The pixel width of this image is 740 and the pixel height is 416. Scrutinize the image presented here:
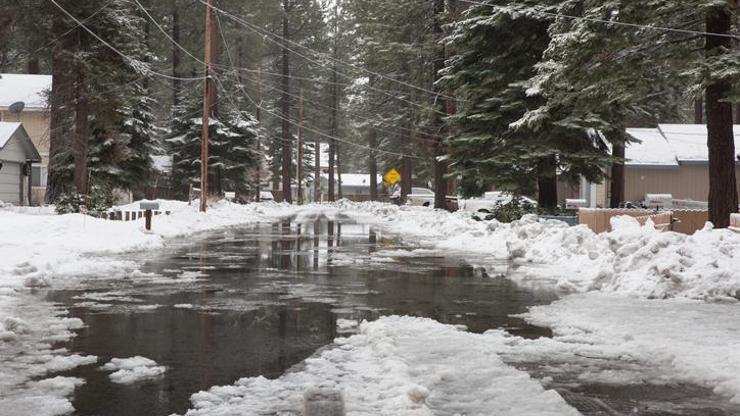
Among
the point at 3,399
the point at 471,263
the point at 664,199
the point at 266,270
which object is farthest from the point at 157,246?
the point at 664,199

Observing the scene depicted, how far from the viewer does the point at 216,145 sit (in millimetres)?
49812

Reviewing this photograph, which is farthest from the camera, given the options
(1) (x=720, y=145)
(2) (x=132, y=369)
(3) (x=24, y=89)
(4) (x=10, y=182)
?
(3) (x=24, y=89)

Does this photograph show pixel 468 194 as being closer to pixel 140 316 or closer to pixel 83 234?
pixel 83 234

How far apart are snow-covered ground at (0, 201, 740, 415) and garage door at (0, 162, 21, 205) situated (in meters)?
26.1

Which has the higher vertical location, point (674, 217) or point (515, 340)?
point (674, 217)

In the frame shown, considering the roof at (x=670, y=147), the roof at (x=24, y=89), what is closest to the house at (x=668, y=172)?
the roof at (x=670, y=147)

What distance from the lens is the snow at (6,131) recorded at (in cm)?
3650

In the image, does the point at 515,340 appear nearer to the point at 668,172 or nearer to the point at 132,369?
the point at 132,369

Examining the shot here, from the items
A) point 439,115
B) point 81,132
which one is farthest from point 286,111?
point 81,132

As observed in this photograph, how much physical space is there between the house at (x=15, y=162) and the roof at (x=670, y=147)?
32.6 metres

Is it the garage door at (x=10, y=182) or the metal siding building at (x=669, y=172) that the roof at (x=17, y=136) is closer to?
the garage door at (x=10, y=182)

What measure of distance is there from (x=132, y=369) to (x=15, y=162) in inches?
1465

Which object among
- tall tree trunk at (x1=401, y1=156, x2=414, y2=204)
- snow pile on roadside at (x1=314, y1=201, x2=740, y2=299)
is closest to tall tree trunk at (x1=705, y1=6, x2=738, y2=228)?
snow pile on roadside at (x1=314, y1=201, x2=740, y2=299)

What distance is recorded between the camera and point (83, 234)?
1881 cm
